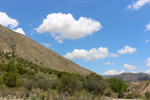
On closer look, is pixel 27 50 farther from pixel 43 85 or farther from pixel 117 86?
pixel 43 85

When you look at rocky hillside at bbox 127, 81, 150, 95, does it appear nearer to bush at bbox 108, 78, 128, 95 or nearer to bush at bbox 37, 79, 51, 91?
bush at bbox 108, 78, 128, 95

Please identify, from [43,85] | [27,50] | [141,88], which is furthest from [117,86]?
[27,50]

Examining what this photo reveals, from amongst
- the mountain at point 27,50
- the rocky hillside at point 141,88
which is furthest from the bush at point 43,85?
the mountain at point 27,50

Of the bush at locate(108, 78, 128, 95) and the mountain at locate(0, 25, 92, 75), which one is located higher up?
the mountain at locate(0, 25, 92, 75)

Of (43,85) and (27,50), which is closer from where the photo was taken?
(43,85)

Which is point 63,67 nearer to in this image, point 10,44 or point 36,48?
point 36,48

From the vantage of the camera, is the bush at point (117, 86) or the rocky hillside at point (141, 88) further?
the rocky hillside at point (141, 88)

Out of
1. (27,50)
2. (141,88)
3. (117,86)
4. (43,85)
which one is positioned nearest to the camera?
(43,85)

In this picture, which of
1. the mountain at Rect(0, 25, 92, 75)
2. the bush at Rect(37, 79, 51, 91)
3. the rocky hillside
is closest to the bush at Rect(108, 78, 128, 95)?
the rocky hillside

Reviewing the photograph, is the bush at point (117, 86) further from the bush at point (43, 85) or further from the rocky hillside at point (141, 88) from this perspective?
the bush at point (43, 85)

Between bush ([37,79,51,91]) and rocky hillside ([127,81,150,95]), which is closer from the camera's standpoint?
bush ([37,79,51,91])

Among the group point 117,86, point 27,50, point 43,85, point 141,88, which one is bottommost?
point 43,85

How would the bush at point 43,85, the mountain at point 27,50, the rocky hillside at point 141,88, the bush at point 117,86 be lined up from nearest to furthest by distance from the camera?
the bush at point 43,85
the bush at point 117,86
the rocky hillside at point 141,88
the mountain at point 27,50

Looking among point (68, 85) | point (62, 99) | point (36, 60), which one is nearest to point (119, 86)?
point (68, 85)
